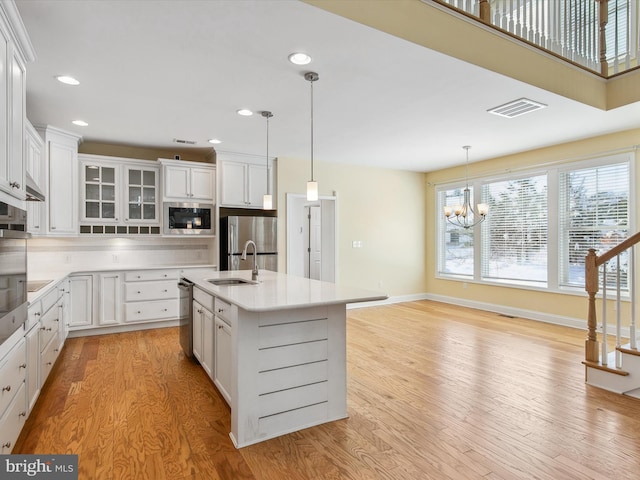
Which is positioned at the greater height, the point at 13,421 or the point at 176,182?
the point at 176,182

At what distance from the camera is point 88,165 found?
4.91 meters

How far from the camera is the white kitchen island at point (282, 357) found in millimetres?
2248

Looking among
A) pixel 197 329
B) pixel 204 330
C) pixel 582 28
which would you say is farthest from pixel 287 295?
pixel 582 28

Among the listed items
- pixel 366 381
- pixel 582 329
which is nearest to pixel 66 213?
pixel 366 381

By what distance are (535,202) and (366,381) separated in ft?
13.8

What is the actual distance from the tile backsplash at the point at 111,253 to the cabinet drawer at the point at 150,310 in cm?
56

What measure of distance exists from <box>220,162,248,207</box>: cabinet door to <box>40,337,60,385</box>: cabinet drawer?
2.82 m

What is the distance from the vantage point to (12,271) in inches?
82.4

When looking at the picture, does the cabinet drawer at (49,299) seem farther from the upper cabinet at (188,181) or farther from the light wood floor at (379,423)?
the upper cabinet at (188,181)

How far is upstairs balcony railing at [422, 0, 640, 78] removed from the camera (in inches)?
134

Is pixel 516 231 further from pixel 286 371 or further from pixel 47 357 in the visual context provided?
pixel 47 357

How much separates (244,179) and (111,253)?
2.24m

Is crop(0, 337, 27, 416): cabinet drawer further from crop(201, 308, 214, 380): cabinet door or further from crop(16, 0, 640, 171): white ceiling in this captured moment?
crop(16, 0, 640, 171): white ceiling

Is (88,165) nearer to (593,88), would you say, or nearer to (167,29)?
(167,29)
